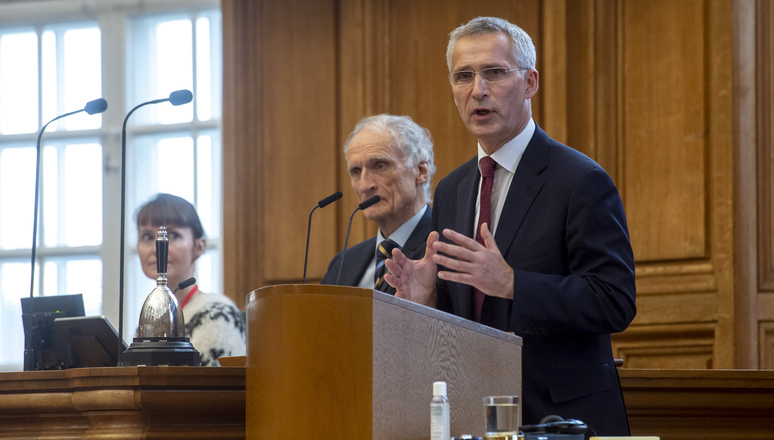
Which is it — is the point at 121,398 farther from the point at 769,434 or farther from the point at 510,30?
the point at 769,434

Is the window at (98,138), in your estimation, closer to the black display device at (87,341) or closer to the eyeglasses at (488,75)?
the black display device at (87,341)

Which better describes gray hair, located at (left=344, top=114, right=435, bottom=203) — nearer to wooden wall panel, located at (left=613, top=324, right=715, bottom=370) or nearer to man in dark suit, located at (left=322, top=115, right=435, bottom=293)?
man in dark suit, located at (left=322, top=115, right=435, bottom=293)

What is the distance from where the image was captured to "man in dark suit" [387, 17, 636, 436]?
2223 mm

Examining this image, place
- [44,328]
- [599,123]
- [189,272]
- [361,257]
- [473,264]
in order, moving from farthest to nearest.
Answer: [599,123] < [189,272] < [361,257] < [44,328] < [473,264]

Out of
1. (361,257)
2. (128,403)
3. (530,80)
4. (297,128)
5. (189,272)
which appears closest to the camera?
(128,403)

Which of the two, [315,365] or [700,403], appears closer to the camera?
[315,365]

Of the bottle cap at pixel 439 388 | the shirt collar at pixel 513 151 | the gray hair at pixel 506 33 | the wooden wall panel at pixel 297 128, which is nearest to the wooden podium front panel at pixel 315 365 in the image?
the bottle cap at pixel 439 388

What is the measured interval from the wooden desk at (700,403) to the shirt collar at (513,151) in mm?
781

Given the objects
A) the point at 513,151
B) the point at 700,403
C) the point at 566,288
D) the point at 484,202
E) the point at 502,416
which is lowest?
the point at 700,403

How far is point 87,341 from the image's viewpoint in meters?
3.10

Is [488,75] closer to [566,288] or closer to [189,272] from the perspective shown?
[566,288]

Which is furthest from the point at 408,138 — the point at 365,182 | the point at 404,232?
the point at 404,232

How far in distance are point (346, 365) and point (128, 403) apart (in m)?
0.90

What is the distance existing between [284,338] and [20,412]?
1.19 meters
